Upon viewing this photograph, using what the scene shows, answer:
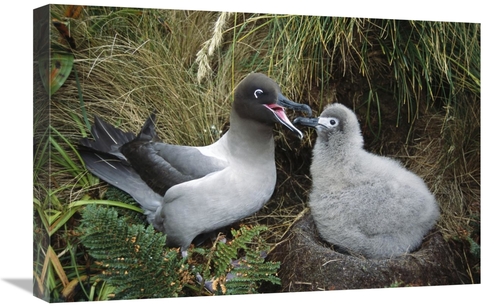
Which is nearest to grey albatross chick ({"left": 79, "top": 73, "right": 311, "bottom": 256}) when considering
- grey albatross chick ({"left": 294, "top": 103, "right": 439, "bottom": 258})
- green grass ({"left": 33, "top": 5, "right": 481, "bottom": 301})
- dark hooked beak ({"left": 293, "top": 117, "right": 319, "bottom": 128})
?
green grass ({"left": 33, "top": 5, "right": 481, "bottom": 301})

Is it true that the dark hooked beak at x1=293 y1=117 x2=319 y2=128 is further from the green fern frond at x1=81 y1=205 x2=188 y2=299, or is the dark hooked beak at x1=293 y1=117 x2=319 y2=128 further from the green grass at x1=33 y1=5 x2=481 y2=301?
the green fern frond at x1=81 y1=205 x2=188 y2=299

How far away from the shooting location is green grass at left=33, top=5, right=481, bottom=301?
5918 millimetres

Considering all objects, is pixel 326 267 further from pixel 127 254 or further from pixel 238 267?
pixel 127 254

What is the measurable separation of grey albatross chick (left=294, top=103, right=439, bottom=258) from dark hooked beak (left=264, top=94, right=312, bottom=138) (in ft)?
1.00

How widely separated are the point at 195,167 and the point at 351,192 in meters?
1.30

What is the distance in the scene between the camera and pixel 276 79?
21.3 feet

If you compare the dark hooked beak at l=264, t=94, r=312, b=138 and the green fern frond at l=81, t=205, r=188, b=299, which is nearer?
the green fern frond at l=81, t=205, r=188, b=299

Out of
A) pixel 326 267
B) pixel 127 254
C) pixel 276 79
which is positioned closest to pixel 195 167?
pixel 127 254

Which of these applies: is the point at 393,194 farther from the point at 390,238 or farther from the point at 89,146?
the point at 89,146

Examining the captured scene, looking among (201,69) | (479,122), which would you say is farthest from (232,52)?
(479,122)

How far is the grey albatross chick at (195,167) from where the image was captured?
608 cm

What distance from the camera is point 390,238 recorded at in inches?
263

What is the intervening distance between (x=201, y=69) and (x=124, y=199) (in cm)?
111

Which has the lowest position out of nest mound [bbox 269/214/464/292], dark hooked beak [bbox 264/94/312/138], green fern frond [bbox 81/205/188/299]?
nest mound [bbox 269/214/464/292]
